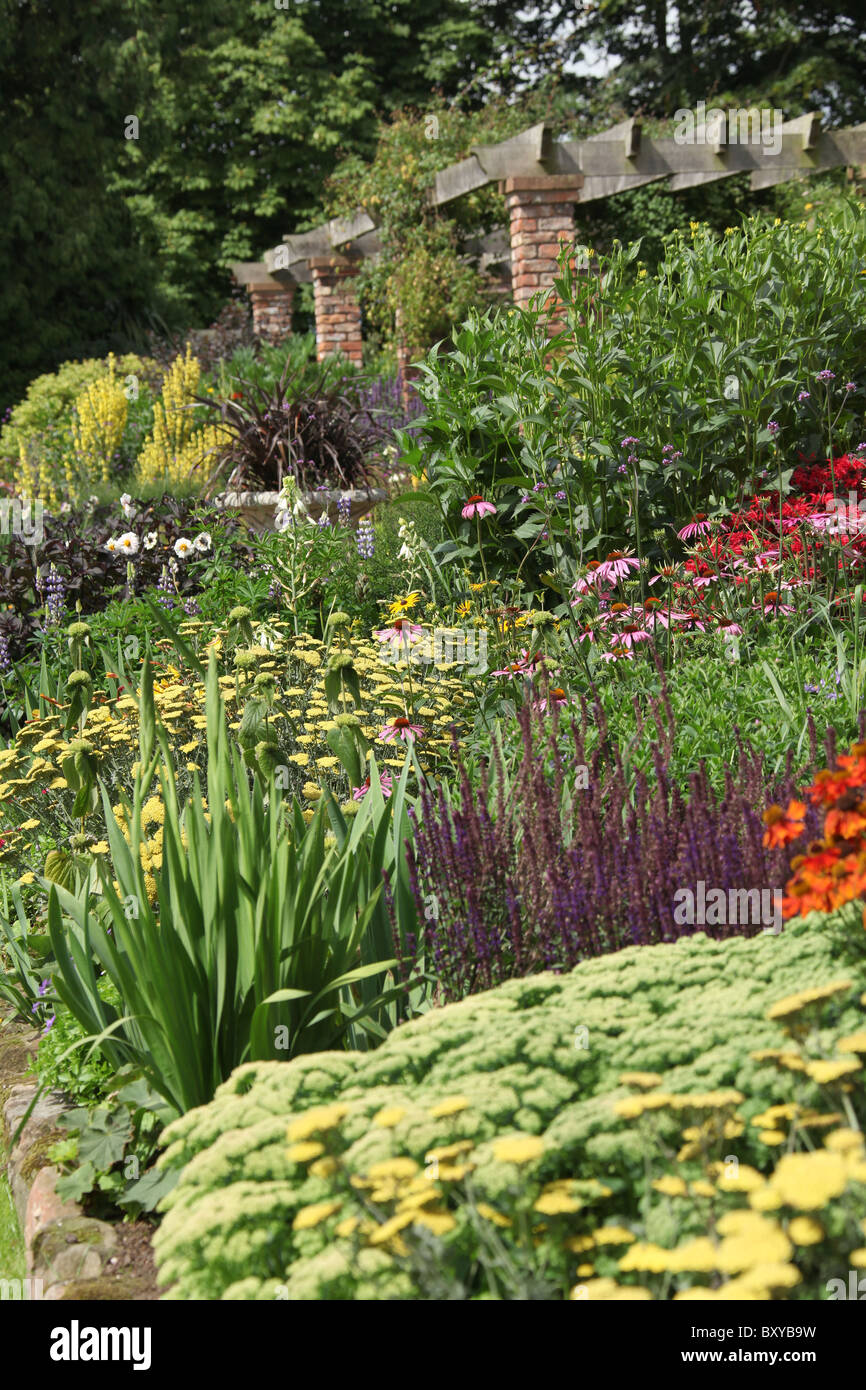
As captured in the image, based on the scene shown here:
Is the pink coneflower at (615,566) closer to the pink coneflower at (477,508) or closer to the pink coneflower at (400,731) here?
the pink coneflower at (477,508)

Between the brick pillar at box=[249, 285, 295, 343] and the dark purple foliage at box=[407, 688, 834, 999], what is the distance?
16.3 metres

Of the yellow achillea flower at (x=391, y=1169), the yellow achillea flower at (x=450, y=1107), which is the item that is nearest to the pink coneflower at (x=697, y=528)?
the yellow achillea flower at (x=450, y=1107)

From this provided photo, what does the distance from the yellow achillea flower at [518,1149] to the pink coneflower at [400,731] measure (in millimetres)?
2120

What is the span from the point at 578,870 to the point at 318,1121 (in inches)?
39.5

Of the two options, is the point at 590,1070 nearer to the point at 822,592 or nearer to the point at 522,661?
the point at 522,661

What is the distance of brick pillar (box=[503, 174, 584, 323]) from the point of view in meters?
10.2

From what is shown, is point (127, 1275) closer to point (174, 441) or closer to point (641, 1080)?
point (641, 1080)

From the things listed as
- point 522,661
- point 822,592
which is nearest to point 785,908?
point 522,661

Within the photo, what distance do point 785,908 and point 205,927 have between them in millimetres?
1117

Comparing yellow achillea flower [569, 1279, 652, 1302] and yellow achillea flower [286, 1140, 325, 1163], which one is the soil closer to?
yellow achillea flower [286, 1140, 325, 1163]

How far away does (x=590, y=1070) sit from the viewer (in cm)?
184

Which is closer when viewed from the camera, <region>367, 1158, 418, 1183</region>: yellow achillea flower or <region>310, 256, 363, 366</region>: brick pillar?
<region>367, 1158, 418, 1183</region>: yellow achillea flower

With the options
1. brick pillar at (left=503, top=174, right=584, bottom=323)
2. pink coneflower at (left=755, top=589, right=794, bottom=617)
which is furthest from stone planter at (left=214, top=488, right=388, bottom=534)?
brick pillar at (left=503, top=174, right=584, bottom=323)

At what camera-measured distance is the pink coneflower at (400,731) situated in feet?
12.0
